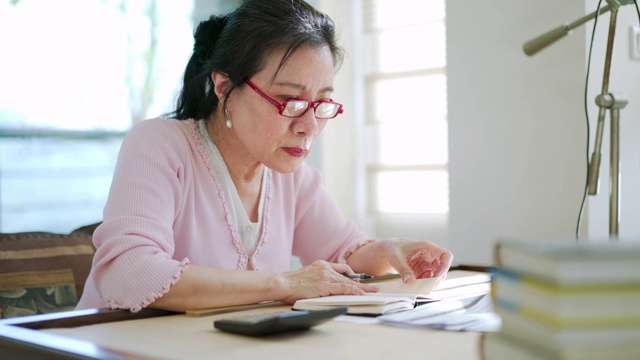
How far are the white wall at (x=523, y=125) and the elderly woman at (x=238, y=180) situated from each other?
1003 mm

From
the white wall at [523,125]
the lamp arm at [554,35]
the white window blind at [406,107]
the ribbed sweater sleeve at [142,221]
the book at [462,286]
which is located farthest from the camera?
the white window blind at [406,107]

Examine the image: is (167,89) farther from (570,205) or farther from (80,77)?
(570,205)

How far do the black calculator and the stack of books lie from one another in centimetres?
52

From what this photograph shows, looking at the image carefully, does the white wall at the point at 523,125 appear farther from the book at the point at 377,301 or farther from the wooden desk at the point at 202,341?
the wooden desk at the point at 202,341

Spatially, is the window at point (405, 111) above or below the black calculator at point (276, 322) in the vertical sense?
above

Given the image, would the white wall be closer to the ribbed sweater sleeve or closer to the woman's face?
the woman's face

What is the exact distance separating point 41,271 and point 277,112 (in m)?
0.75

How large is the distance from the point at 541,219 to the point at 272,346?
201 cm

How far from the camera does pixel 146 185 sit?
163 cm

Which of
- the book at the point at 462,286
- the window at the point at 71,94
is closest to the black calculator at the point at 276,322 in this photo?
the book at the point at 462,286

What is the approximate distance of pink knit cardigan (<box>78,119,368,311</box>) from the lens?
1.50 metres

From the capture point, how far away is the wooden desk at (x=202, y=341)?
3.40 feet

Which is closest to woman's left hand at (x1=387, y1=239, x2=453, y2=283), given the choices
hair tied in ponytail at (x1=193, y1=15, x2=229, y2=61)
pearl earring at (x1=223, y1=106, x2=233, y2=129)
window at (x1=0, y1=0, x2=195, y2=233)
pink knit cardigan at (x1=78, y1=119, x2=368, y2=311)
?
pink knit cardigan at (x1=78, y1=119, x2=368, y2=311)

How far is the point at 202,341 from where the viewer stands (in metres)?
1.14
